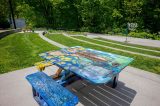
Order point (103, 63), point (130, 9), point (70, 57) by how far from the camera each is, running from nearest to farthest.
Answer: point (103, 63), point (70, 57), point (130, 9)

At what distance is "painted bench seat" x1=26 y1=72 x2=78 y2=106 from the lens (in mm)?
2934

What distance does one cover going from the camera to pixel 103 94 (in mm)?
4453

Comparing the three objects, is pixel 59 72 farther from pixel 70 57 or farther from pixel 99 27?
pixel 99 27

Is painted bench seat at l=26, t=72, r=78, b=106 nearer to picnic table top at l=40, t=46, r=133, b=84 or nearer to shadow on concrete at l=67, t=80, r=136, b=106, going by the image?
picnic table top at l=40, t=46, r=133, b=84

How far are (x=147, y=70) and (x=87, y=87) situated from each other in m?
3.27

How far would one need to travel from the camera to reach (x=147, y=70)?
6402 mm

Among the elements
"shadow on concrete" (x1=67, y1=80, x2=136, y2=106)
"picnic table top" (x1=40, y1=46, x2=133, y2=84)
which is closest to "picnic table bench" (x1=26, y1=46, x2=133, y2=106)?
"picnic table top" (x1=40, y1=46, x2=133, y2=84)

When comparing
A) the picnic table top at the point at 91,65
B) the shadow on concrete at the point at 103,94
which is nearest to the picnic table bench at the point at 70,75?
the picnic table top at the point at 91,65

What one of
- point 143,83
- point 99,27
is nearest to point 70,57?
point 143,83

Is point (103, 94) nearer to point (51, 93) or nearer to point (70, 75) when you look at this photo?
point (70, 75)

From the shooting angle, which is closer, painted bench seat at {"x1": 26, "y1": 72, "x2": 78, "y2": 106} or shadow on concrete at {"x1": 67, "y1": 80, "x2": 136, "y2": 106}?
painted bench seat at {"x1": 26, "y1": 72, "x2": 78, "y2": 106}

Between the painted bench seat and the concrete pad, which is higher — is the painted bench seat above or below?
above

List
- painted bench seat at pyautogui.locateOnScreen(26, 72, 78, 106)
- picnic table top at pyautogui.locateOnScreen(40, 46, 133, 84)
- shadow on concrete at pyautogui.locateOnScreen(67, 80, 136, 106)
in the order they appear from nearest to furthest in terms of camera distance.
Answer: painted bench seat at pyautogui.locateOnScreen(26, 72, 78, 106) < picnic table top at pyautogui.locateOnScreen(40, 46, 133, 84) < shadow on concrete at pyautogui.locateOnScreen(67, 80, 136, 106)

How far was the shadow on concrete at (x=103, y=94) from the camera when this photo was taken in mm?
4023
